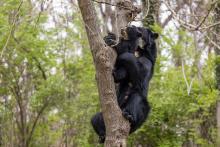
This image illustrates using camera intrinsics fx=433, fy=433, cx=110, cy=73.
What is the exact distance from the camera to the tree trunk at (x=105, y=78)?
4.76 metres

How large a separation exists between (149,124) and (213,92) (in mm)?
1649

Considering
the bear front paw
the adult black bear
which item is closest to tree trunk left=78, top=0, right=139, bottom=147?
the bear front paw

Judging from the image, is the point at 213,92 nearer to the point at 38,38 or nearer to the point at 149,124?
the point at 149,124

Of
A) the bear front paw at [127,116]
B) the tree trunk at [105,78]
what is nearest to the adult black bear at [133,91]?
the bear front paw at [127,116]

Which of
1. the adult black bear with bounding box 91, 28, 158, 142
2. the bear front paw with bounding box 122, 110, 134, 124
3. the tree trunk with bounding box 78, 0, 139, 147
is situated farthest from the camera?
the adult black bear with bounding box 91, 28, 158, 142

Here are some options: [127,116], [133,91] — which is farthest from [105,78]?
[133,91]

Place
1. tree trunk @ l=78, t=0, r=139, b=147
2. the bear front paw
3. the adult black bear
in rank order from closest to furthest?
tree trunk @ l=78, t=0, r=139, b=147, the bear front paw, the adult black bear

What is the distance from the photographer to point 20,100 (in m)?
12.9

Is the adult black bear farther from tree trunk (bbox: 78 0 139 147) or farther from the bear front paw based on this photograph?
tree trunk (bbox: 78 0 139 147)

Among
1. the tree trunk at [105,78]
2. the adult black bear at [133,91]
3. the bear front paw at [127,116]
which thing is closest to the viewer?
the tree trunk at [105,78]

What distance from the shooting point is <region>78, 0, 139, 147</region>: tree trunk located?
476 centimetres

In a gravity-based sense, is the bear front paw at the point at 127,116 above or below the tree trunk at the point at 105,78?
below

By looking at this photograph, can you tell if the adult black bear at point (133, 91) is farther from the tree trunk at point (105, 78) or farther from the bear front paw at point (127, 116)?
the tree trunk at point (105, 78)

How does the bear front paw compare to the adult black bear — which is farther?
the adult black bear
